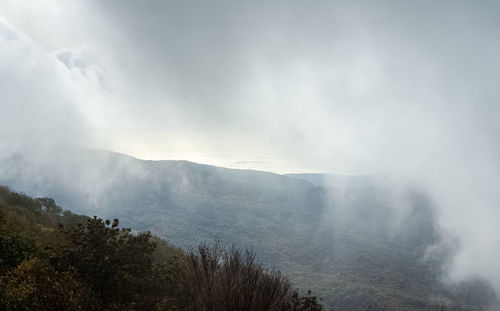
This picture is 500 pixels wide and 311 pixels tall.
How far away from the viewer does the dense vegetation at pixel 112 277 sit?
347 inches

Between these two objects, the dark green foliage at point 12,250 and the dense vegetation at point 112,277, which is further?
the dark green foliage at point 12,250

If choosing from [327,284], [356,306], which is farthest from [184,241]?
[356,306]

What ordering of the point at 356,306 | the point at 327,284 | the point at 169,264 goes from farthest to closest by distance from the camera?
the point at 327,284 → the point at 356,306 → the point at 169,264

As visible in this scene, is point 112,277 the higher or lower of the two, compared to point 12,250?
lower

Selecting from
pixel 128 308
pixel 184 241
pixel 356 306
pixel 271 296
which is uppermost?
pixel 271 296

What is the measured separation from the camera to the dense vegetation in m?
8.81

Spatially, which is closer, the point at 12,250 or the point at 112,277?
the point at 12,250

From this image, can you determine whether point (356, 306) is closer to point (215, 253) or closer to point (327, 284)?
point (327, 284)

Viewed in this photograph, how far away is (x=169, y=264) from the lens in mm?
13961

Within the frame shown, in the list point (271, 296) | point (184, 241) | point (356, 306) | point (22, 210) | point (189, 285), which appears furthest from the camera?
point (184, 241)

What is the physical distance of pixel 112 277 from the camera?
36.9 ft

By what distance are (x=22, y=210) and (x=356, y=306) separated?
158 metres

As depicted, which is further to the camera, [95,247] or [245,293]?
[95,247]

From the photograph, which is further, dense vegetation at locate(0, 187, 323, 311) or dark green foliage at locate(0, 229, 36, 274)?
dark green foliage at locate(0, 229, 36, 274)
